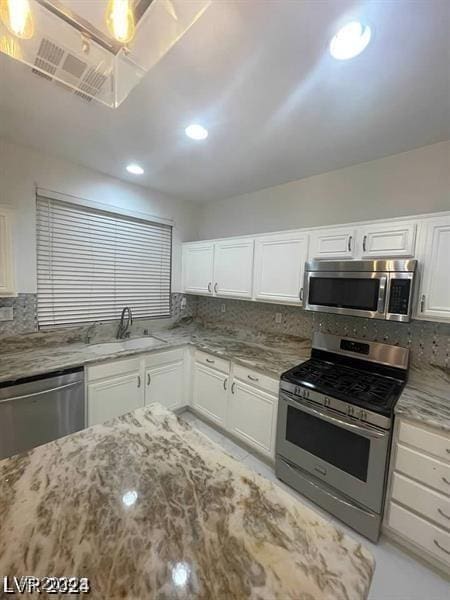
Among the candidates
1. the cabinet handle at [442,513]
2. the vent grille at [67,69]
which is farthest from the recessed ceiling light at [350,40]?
the cabinet handle at [442,513]

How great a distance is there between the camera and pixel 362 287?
1.91 meters

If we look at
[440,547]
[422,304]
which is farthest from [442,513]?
[422,304]

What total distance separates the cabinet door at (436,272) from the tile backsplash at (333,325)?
12.7 inches

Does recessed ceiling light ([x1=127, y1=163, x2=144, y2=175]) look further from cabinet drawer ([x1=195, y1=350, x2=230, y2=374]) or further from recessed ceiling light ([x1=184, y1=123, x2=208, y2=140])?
cabinet drawer ([x1=195, y1=350, x2=230, y2=374])

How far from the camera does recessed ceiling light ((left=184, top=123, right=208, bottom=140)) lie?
5.97 feet

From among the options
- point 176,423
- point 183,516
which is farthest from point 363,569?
point 176,423

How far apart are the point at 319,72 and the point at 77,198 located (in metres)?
2.37

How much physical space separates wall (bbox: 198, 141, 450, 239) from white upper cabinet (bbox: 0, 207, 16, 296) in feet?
7.51

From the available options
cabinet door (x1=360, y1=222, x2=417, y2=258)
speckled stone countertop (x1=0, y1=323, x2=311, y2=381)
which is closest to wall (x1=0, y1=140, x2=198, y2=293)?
speckled stone countertop (x1=0, y1=323, x2=311, y2=381)

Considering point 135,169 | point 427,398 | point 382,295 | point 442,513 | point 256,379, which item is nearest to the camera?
point 442,513

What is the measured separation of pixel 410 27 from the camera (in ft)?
3.52

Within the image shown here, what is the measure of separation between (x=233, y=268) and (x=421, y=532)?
2466 millimetres

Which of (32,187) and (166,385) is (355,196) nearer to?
(166,385)

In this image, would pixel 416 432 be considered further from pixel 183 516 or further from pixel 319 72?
pixel 319 72
